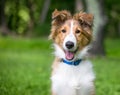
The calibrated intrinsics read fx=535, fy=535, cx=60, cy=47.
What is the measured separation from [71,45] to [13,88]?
142 inches

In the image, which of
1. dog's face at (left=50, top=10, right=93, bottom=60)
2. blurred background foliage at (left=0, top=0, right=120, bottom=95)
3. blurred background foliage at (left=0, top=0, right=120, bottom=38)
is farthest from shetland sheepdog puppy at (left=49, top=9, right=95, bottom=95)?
blurred background foliage at (left=0, top=0, right=120, bottom=38)

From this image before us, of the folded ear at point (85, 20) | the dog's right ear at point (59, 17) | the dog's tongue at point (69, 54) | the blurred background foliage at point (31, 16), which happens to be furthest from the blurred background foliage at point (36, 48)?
the folded ear at point (85, 20)

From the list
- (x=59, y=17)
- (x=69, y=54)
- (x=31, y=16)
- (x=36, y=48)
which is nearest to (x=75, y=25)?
(x=59, y=17)

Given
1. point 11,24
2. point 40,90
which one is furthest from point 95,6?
point 11,24

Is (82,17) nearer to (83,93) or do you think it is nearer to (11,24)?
(83,93)

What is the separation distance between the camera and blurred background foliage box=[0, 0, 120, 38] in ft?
158

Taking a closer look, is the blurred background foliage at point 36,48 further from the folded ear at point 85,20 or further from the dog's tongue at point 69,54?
the folded ear at point 85,20

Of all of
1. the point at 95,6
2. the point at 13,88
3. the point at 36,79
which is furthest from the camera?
the point at 95,6

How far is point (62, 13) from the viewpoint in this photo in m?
9.36

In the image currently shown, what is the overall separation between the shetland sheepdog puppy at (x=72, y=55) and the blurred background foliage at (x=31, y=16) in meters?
36.2

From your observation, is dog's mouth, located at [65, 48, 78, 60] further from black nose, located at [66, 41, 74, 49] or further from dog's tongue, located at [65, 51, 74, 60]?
black nose, located at [66, 41, 74, 49]

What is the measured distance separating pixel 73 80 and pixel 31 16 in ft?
138

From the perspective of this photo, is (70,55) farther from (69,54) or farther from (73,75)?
(73,75)

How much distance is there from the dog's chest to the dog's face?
0.20m
